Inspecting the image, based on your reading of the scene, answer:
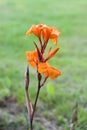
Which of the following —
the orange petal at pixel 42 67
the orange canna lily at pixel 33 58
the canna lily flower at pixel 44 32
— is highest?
the canna lily flower at pixel 44 32

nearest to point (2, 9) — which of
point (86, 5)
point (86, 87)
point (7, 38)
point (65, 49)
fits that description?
point (86, 5)

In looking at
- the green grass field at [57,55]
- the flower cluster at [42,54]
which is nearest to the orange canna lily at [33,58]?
the flower cluster at [42,54]

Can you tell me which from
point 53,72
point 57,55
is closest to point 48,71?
point 53,72

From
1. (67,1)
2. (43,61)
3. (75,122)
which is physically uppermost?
(43,61)

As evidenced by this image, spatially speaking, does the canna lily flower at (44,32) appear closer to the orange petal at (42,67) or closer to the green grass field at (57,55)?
the orange petal at (42,67)

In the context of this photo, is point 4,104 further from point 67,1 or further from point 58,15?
point 67,1

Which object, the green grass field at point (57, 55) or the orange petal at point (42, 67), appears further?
the green grass field at point (57, 55)

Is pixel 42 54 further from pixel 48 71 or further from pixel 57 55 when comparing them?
pixel 57 55

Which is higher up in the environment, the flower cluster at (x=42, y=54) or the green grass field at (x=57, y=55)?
the flower cluster at (x=42, y=54)
